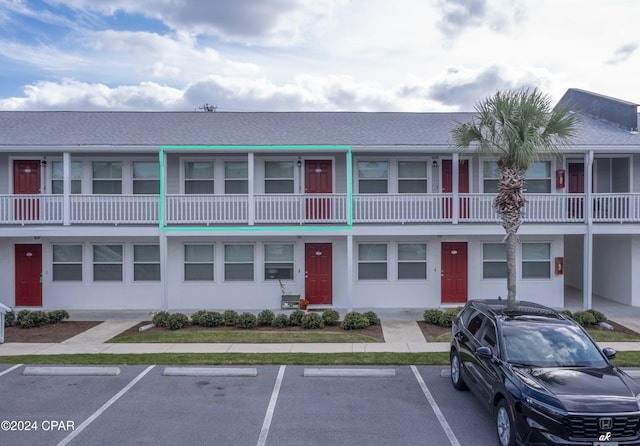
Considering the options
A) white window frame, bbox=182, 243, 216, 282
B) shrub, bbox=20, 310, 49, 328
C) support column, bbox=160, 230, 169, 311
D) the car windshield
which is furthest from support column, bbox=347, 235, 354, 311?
shrub, bbox=20, 310, 49, 328

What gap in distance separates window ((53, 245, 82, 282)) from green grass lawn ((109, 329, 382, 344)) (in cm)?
526

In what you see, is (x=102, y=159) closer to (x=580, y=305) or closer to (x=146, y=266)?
(x=146, y=266)

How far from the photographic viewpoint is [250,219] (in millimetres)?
15062

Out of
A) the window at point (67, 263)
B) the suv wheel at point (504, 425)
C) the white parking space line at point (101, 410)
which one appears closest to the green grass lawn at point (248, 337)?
the white parking space line at point (101, 410)

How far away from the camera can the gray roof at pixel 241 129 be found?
608 inches

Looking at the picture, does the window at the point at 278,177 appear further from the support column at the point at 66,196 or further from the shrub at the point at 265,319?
the support column at the point at 66,196

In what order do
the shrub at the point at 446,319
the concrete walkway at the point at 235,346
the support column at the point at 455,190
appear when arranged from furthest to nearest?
the support column at the point at 455,190
the shrub at the point at 446,319
the concrete walkway at the point at 235,346

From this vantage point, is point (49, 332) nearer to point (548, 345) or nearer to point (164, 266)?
point (164, 266)

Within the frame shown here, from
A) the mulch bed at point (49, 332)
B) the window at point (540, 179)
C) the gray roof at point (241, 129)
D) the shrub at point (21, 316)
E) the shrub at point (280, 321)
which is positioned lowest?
the mulch bed at point (49, 332)

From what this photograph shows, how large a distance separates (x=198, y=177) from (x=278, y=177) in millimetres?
2855

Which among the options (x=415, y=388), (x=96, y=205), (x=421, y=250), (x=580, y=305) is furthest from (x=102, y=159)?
(x=580, y=305)

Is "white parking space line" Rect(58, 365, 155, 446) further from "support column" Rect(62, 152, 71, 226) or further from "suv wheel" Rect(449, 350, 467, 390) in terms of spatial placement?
"support column" Rect(62, 152, 71, 226)

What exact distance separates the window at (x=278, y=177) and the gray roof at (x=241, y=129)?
105 centimetres

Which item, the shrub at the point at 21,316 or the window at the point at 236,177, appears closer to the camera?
the shrub at the point at 21,316
